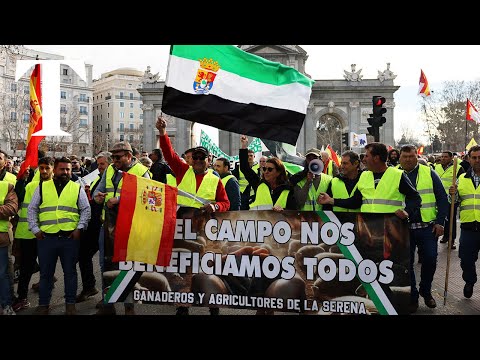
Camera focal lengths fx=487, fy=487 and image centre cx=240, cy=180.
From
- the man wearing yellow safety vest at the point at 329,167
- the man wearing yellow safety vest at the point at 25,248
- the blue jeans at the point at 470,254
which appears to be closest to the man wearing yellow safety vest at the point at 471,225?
the blue jeans at the point at 470,254

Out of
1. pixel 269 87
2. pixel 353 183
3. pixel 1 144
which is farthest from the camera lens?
pixel 1 144

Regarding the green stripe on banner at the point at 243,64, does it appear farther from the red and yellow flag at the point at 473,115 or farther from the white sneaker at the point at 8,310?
the red and yellow flag at the point at 473,115

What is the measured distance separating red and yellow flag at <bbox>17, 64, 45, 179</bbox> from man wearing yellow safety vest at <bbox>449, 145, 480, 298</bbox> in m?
5.99

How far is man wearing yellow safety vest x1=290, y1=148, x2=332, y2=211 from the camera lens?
262 inches

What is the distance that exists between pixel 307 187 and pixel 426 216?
5.62ft

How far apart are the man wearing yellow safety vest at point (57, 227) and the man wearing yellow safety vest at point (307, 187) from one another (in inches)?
112

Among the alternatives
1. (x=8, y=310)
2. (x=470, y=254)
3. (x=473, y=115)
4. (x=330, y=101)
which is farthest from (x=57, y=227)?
(x=330, y=101)

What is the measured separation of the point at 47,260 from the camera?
6.22 metres

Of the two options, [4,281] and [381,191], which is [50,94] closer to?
[4,281]

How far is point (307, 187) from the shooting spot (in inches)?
266

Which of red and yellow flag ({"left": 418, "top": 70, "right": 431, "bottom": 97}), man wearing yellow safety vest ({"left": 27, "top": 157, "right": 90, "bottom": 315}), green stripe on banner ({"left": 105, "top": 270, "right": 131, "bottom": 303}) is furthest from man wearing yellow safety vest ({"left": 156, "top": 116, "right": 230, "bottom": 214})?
red and yellow flag ({"left": 418, "top": 70, "right": 431, "bottom": 97})
